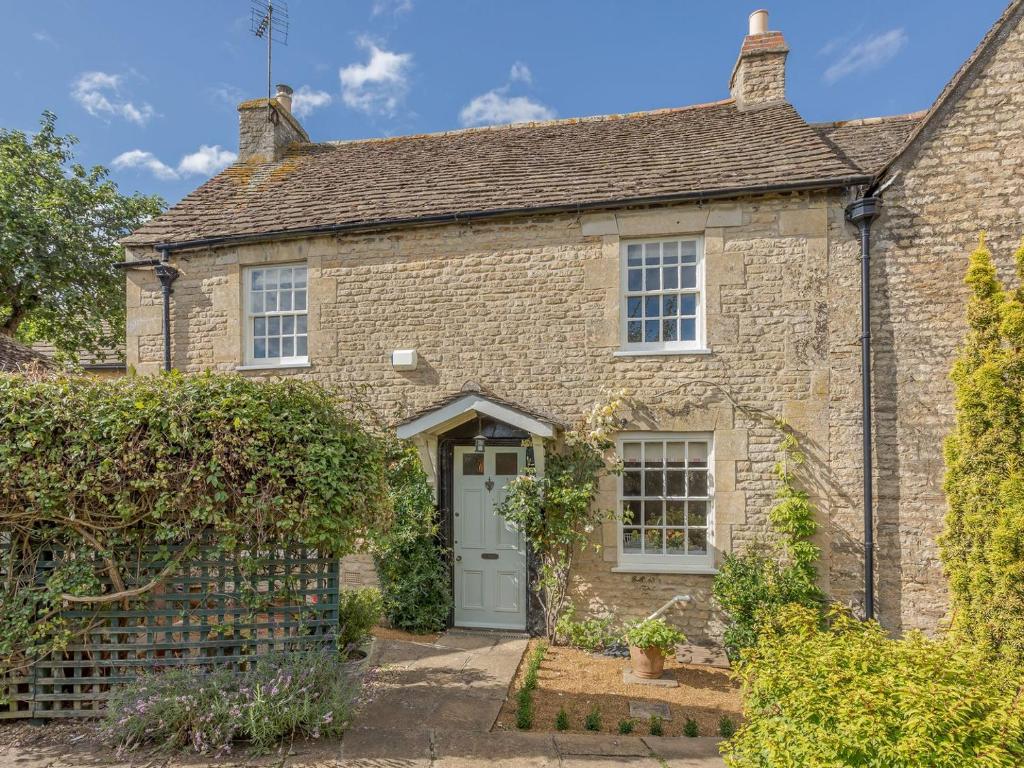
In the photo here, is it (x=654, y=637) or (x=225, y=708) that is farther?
(x=654, y=637)

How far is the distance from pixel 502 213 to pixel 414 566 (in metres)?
5.08

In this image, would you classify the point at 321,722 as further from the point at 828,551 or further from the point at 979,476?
the point at 979,476

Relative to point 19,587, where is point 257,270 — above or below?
above

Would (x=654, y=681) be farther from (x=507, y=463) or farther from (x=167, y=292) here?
(x=167, y=292)

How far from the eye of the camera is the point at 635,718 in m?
4.83

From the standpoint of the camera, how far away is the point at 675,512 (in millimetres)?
7066

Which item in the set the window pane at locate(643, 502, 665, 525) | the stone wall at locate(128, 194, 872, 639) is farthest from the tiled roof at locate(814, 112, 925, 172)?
the window pane at locate(643, 502, 665, 525)

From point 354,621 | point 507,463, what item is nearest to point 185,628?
point 354,621

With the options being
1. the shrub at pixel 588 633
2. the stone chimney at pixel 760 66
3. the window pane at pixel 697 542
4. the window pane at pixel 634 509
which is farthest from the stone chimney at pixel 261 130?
the window pane at pixel 697 542

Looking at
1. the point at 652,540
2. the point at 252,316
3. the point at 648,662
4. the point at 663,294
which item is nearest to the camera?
the point at 648,662

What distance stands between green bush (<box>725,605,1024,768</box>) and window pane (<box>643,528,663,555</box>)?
359 centimetres

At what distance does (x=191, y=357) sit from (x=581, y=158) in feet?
23.4

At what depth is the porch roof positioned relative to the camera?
6.81 meters

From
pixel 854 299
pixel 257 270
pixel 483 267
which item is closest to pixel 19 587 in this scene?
pixel 257 270
